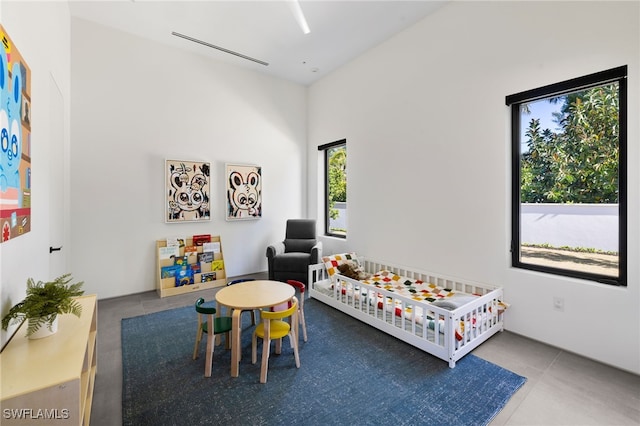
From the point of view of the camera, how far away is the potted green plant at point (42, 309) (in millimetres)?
1304

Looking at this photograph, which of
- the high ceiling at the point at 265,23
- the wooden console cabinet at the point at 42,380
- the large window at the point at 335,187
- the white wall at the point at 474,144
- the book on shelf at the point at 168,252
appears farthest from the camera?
the large window at the point at 335,187

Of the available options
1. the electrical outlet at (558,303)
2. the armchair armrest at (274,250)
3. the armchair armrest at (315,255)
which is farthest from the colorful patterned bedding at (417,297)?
the armchair armrest at (274,250)

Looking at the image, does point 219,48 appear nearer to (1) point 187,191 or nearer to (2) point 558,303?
(1) point 187,191

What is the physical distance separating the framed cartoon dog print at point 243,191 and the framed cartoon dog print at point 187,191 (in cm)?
33

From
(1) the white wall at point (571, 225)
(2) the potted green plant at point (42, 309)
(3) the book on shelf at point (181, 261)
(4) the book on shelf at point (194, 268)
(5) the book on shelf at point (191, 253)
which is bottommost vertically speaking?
(4) the book on shelf at point (194, 268)

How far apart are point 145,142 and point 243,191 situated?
4.96 ft

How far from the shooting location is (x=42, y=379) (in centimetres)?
106

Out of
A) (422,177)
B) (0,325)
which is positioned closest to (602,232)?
(422,177)

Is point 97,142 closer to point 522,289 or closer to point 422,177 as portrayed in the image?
point 422,177

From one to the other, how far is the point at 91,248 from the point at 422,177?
420cm

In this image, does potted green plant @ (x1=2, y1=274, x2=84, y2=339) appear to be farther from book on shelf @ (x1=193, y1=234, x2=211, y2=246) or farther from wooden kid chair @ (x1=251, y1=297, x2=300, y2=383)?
book on shelf @ (x1=193, y1=234, x2=211, y2=246)

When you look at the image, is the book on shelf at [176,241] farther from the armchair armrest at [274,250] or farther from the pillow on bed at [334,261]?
the pillow on bed at [334,261]

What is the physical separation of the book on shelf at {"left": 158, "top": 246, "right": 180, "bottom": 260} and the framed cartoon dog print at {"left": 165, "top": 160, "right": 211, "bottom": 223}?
38 cm

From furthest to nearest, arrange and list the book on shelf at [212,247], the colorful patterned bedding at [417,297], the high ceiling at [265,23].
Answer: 1. the book on shelf at [212,247]
2. the high ceiling at [265,23]
3. the colorful patterned bedding at [417,297]
